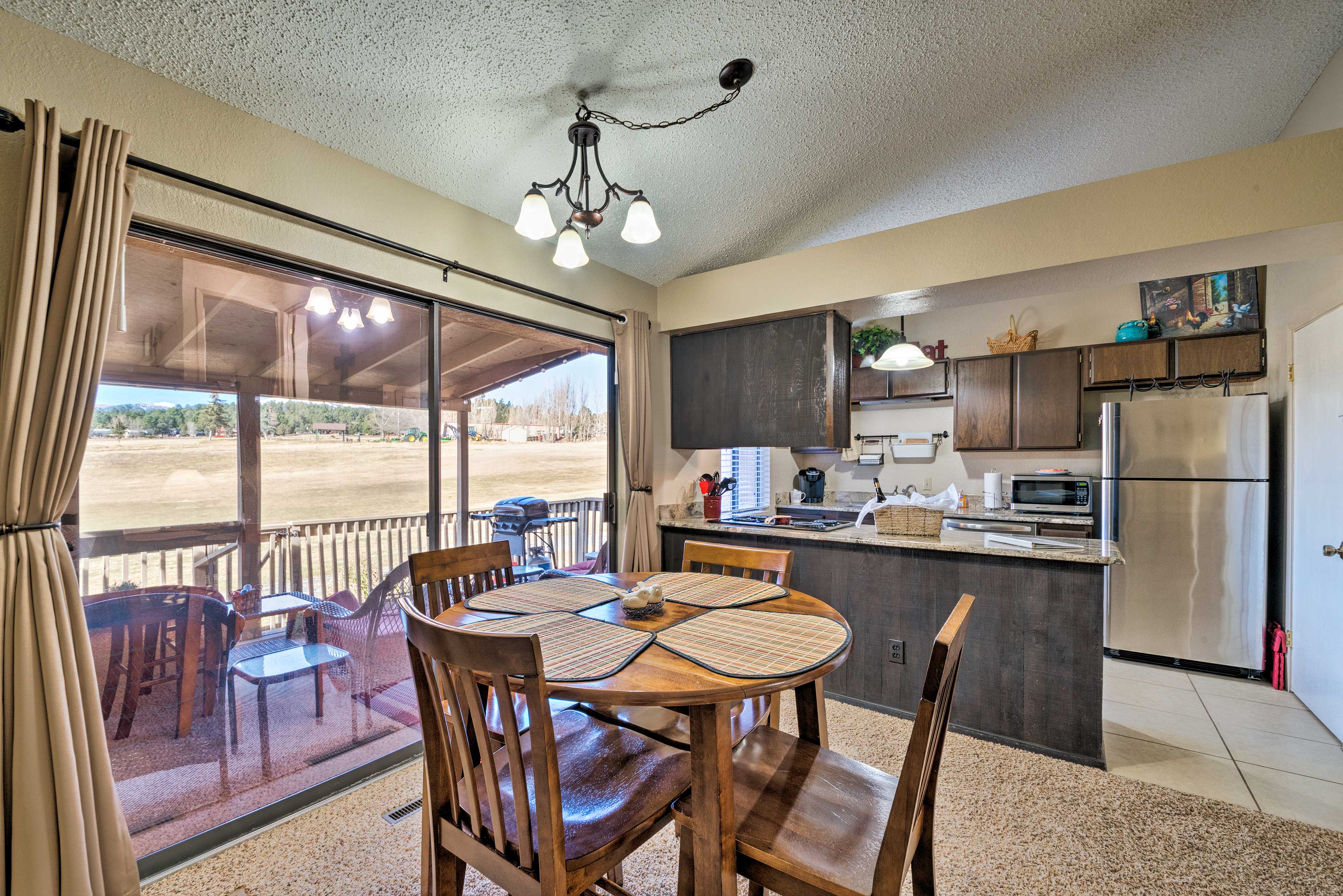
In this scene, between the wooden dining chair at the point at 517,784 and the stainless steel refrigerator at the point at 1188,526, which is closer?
the wooden dining chair at the point at 517,784

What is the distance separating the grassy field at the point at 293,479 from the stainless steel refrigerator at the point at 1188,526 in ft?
12.1

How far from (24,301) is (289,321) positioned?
0.73m

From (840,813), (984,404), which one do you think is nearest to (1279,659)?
(984,404)

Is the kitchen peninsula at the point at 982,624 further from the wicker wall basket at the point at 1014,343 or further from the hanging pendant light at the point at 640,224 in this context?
the wicker wall basket at the point at 1014,343

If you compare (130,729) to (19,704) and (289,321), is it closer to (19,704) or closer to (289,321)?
(19,704)

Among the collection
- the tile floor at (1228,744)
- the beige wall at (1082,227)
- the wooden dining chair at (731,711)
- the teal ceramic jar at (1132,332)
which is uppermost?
the beige wall at (1082,227)

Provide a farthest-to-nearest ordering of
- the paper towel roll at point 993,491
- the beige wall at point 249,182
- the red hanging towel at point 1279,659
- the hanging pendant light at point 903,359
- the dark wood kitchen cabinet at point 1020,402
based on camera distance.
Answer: the paper towel roll at point 993,491, the dark wood kitchen cabinet at point 1020,402, the hanging pendant light at point 903,359, the red hanging towel at point 1279,659, the beige wall at point 249,182

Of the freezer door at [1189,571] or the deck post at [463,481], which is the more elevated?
the deck post at [463,481]

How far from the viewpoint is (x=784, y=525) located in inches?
134

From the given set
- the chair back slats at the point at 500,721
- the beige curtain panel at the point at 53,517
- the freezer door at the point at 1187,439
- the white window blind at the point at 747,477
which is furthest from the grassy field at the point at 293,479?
the freezer door at the point at 1187,439

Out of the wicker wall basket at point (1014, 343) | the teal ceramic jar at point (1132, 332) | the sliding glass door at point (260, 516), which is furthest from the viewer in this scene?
the wicker wall basket at point (1014, 343)

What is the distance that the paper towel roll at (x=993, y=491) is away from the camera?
14.9 feet

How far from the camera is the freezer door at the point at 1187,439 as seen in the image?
130 inches

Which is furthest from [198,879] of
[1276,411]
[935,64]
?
[1276,411]
